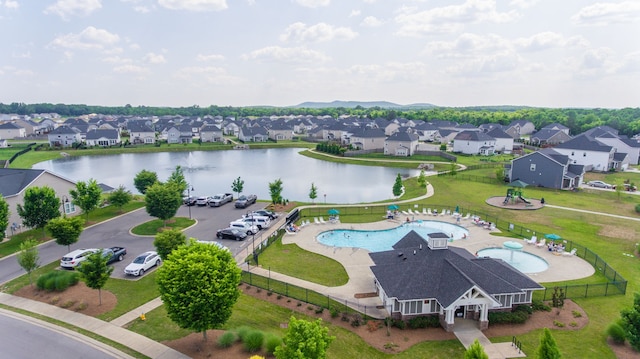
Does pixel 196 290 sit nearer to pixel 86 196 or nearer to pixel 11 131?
pixel 86 196

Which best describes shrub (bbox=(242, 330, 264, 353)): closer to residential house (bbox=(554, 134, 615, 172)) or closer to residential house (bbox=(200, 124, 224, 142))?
residential house (bbox=(554, 134, 615, 172))

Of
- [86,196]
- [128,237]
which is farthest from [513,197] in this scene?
[86,196]

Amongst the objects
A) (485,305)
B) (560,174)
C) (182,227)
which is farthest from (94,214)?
(560,174)

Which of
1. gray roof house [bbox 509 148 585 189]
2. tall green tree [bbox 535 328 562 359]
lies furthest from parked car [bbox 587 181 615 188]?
tall green tree [bbox 535 328 562 359]

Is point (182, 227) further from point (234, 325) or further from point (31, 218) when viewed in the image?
point (234, 325)

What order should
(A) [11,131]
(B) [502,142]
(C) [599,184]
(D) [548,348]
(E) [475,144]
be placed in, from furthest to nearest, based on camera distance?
(A) [11,131], (B) [502,142], (E) [475,144], (C) [599,184], (D) [548,348]

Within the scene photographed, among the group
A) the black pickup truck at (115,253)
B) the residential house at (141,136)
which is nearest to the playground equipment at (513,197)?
the black pickup truck at (115,253)
